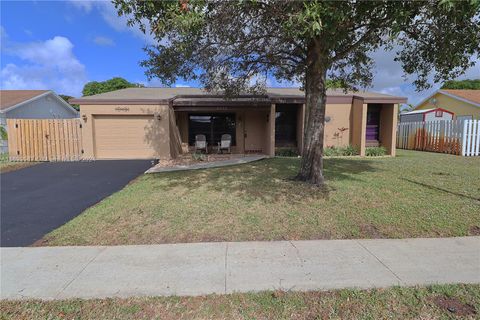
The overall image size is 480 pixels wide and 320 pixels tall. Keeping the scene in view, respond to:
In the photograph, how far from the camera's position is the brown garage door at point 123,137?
15.3m

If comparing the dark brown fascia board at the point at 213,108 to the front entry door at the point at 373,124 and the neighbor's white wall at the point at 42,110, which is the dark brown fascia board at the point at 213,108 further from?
the neighbor's white wall at the point at 42,110

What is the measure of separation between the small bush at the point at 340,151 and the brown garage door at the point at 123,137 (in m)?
8.87

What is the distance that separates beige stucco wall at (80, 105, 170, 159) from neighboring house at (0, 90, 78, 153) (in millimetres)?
5101

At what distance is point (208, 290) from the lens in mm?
3396

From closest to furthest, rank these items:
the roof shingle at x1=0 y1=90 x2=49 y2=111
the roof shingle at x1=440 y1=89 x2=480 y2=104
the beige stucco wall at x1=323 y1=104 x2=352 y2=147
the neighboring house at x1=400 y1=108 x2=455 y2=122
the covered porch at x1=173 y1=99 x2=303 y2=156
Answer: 1. the beige stucco wall at x1=323 y1=104 x2=352 y2=147
2. the covered porch at x1=173 y1=99 x2=303 y2=156
3. the roof shingle at x1=0 y1=90 x2=49 y2=111
4. the roof shingle at x1=440 y1=89 x2=480 y2=104
5. the neighboring house at x1=400 y1=108 x2=455 y2=122

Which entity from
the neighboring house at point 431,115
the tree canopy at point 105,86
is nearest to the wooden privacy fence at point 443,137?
the neighboring house at point 431,115

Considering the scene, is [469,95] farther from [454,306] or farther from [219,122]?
[454,306]

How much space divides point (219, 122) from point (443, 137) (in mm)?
12256

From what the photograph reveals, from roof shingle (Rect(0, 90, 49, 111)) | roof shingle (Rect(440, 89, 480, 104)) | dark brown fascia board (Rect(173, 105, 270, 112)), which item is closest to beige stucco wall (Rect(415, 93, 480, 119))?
roof shingle (Rect(440, 89, 480, 104))

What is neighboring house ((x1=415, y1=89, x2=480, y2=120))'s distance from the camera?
2238cm

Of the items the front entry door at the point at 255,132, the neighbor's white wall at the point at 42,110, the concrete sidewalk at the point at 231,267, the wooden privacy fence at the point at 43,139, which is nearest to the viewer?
the concrete sidewalk at the point at 231,267

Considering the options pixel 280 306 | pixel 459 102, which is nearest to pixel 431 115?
pixel 459 102

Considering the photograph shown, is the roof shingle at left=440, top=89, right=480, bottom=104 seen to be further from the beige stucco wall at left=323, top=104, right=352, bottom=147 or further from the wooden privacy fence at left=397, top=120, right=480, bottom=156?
the beige stucco wall at left=323, top=104, right=352, bottom=147

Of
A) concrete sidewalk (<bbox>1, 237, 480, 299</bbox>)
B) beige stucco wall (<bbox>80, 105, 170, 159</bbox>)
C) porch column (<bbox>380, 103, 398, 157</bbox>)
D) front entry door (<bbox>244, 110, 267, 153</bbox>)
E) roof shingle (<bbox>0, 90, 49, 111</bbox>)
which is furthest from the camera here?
roof shingle (<bbox>0, 90, 49, 111</bbox>)
